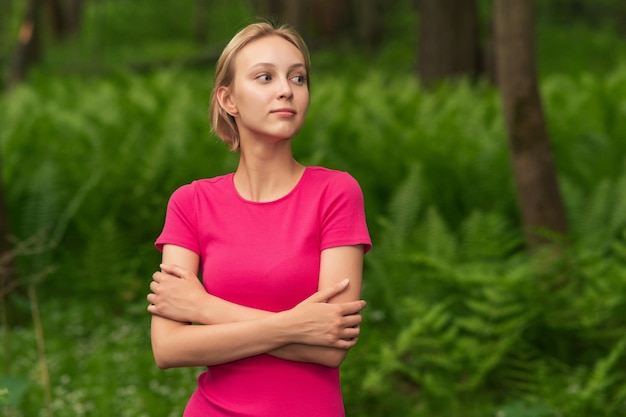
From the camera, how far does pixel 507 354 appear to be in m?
4.76

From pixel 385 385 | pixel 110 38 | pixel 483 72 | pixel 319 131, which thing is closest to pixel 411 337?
pixel 385 385

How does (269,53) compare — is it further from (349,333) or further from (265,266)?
(349,333)

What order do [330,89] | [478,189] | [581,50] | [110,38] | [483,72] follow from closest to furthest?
[478,189] < [330,89] < [483,72] < [581,50] < [110,38]

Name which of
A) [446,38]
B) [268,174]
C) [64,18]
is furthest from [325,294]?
[64,18]

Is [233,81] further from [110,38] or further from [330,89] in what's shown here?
[110,38]

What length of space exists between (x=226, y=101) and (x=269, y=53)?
0.58 feet

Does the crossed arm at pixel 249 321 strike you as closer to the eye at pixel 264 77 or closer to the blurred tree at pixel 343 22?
the eye at pixel 264 77

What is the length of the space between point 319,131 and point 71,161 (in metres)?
1.99

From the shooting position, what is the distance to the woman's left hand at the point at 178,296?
78.8 inches

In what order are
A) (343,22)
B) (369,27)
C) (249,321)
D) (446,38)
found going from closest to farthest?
(249,321)
(446,38)
(369,27)
(343,22)

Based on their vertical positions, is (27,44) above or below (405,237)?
above

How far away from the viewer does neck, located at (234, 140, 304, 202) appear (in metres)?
2.04

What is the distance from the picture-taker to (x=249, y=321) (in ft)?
6.29

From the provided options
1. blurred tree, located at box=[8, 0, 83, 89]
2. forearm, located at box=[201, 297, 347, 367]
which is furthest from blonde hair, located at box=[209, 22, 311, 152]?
blurred tree, located at box=[8, 0, 83, 89]
